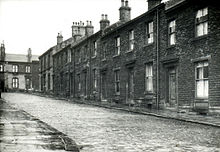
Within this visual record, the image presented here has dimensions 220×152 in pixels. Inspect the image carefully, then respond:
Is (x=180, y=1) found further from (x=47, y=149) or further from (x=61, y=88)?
(x=61, y=88)

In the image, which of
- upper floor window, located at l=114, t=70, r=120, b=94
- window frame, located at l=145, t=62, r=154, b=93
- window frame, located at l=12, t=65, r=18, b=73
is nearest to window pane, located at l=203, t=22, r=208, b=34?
window frame, located at l=145, t=62, r=154, b=93

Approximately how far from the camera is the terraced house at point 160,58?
55.2 ft

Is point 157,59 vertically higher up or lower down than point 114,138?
higher up

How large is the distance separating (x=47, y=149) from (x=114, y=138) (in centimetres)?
270

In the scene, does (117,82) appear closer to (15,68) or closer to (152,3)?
(152,3)

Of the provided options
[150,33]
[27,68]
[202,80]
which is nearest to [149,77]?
[150,33]

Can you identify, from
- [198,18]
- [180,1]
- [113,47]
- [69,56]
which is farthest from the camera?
[69,56]

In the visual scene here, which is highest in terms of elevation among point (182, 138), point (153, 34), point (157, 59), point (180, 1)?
point (180, 1)

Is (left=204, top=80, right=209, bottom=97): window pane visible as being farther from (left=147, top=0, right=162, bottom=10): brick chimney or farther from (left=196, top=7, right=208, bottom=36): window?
(left=147, top=0, right=162, bottom=10): brick chimney

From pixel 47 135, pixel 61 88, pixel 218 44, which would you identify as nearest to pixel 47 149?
pixel 47 135

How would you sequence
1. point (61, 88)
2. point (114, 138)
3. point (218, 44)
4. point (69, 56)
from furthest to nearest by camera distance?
point (61, 88), point (69, 56), point (218, 44), point (114, 138)

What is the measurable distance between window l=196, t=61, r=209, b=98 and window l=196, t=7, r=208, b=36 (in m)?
1.67

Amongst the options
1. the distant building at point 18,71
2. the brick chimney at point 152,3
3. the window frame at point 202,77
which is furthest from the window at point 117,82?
the distant building at point 18,71

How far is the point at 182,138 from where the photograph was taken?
9570 millimetres
